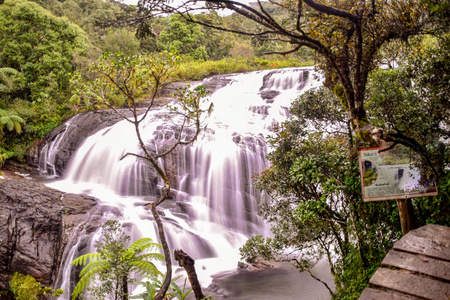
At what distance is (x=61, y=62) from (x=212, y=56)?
501 inches

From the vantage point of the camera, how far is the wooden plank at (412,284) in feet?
6.81

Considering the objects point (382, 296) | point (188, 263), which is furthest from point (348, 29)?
point (188, 263)

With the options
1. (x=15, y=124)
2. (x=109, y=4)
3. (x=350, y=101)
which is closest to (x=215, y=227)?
(x=350, y=101)

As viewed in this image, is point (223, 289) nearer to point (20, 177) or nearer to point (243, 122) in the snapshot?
point (243, 122)

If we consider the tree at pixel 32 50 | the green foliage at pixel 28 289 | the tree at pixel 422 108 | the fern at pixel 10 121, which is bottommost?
the green foliage at pixel 28 289

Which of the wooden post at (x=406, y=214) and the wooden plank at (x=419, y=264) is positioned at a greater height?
the wooden post at (x=406, y=214)

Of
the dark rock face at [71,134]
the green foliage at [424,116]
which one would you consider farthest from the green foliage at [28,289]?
the green foliage at [424,116]

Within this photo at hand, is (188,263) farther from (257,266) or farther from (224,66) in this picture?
(224,66)

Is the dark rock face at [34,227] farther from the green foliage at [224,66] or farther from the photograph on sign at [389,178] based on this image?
the green foliage at [224,66]

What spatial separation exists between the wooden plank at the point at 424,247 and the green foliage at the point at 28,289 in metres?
7.10

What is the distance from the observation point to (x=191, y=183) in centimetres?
1152

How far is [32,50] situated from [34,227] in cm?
1119

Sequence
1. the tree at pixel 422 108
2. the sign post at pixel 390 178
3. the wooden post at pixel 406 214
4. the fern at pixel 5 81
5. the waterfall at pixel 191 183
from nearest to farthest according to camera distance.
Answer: the sign post at pixel 390 178
the wooden post at pixel 406 214
the tree at pixel 422 108
the waterfall at pixel 191 183
the fern at pixel 5 81

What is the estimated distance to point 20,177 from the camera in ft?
39.7
